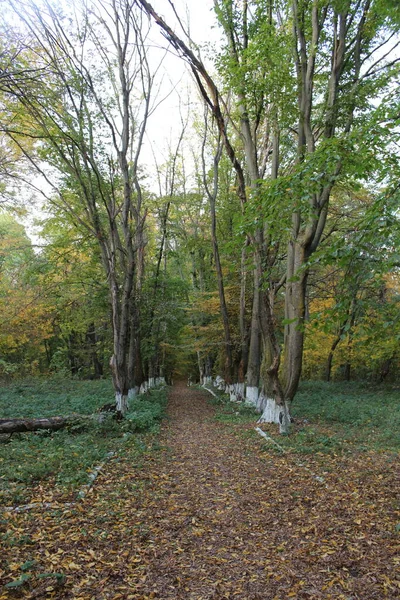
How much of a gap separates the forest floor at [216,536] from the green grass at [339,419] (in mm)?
1409

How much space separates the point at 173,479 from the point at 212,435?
12.2 ft

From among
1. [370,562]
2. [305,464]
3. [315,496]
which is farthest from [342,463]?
[370,562]

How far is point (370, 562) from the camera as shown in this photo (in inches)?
125

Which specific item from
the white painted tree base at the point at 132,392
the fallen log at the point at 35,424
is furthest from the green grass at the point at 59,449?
the white painted tree base at the point at 132,392

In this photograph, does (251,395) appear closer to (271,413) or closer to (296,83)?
(271,413)

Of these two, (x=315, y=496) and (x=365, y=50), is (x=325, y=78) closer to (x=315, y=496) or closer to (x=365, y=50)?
(x=365, y=50)

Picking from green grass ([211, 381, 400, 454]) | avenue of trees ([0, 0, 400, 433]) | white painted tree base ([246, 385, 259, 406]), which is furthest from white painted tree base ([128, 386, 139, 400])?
white painted tree base ([246, 385, 259, 406])

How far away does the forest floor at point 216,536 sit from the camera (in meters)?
2.87

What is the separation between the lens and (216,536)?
3801mm

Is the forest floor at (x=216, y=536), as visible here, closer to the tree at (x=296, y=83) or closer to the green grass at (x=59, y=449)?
the green grass at (x=59, y=449)

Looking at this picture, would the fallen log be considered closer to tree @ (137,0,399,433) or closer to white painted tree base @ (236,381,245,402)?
tree @ (137,0,399,433)

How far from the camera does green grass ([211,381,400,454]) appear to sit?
295 inches

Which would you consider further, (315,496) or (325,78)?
(325,78)

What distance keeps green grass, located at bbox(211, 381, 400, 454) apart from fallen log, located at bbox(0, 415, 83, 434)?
15.0 feet
